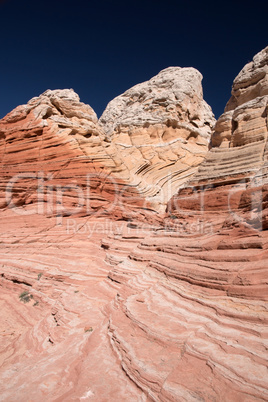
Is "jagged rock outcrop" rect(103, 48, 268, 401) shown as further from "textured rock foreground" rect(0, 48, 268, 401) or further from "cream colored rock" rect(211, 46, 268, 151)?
"cream colored rock" rect(211, 46, 268, 151)

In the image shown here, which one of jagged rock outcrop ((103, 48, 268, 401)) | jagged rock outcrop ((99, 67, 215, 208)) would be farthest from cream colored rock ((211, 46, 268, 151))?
jagged rock outcrop ((99, 67, 215, 208))

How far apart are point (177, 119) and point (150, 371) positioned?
834 inches

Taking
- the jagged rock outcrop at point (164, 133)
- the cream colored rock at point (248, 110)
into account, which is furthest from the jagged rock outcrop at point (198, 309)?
the jagged rock outcrop at point (164, 133)

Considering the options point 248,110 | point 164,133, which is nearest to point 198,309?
point 248,110

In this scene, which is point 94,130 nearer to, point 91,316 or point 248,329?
point 91,316

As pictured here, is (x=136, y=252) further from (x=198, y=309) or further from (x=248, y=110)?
(x=248, y=110)

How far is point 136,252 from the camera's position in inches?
351

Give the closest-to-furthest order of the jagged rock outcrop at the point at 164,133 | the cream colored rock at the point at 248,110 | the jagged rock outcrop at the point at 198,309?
the jagged rock outcrop at the point at 198,309 → the cream colored rock at the point at 248,110 → the jagged rock outcrop at the point at 164,133

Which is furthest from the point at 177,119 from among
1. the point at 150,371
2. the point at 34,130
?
the point at 150,371

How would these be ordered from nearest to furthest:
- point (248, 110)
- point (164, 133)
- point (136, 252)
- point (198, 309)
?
1. point (198, 309)
2. point (136, 252)
3. point (248, 110)
4. point (164, 133)

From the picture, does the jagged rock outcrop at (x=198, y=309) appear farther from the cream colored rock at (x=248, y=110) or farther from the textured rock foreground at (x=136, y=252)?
the cream colored rock at (x=248, y=110)

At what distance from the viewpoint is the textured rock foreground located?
3.06 meters

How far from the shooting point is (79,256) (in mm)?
10102

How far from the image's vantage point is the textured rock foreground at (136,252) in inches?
120
